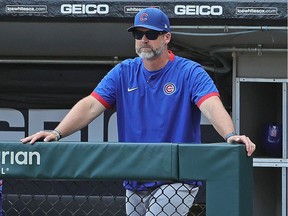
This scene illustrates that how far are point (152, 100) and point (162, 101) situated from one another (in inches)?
2.0

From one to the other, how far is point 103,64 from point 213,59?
0.97 m

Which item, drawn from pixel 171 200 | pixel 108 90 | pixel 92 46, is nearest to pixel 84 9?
pixel 92 46

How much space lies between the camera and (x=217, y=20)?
17.6 feet

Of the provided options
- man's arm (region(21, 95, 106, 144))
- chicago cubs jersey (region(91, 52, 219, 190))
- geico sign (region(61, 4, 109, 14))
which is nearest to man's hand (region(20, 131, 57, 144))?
man's arm (region(21, 95, 106, 144))

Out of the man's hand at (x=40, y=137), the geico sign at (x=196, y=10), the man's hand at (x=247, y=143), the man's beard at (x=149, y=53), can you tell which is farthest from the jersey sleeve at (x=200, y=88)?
the geico sign at (x=196, y=10)

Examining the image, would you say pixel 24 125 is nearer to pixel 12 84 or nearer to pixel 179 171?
pixel 12 84

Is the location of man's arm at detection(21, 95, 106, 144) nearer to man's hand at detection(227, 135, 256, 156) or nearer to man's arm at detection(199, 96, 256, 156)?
man's arm at detection(199, 96, 256, 156)

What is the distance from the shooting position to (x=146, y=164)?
2.60m

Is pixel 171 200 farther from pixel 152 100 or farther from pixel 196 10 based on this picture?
pixel 196 10

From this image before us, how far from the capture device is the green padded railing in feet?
8.45

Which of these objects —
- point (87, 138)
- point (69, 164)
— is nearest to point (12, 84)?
point (87, 138)

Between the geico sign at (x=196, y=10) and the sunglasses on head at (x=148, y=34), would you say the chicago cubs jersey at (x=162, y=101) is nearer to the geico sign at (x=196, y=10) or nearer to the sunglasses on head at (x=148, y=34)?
the sunglasses on head at (x=148, y=34)

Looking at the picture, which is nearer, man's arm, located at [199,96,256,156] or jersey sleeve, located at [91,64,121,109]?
man's arm, located at [199,96,256,156]

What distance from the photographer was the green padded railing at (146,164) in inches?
101
